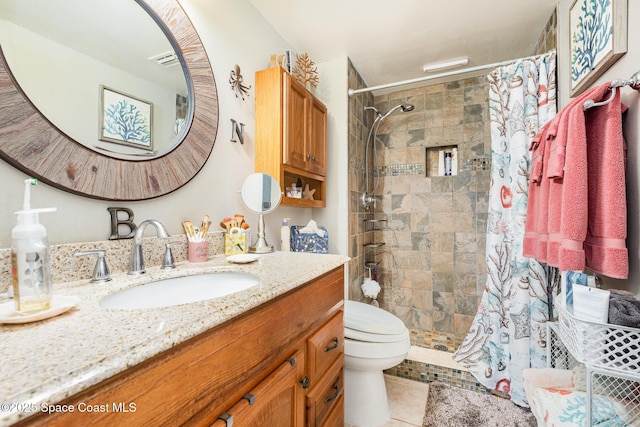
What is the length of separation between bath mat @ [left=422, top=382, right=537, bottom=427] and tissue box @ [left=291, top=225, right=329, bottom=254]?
44.6 inches

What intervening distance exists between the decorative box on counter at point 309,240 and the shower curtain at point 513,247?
1090 mm

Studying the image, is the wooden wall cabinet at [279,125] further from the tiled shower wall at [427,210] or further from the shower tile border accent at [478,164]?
the shower tile border accent at [478,164]

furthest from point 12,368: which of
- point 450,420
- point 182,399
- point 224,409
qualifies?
point 450,420

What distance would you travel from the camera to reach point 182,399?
0.48 meters

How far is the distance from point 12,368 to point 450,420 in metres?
1.90

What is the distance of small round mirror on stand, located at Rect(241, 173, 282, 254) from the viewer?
1483 millimetres

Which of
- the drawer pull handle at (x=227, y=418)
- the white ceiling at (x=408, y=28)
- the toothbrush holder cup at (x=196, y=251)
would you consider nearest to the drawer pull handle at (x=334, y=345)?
the drawer pull handle at (x=227, y=418)

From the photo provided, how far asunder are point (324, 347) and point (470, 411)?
125 cm

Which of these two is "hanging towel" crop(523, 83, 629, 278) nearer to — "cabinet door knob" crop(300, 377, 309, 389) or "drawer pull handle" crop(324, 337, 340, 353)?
"drawer pull handle" crop(324, 337, 340, 353)

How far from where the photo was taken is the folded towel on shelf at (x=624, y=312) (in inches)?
33.2

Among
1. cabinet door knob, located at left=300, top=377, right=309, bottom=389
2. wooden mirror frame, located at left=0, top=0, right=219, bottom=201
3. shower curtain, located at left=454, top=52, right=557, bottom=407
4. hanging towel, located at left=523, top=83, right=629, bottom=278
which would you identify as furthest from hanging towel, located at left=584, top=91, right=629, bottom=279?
wooden mirror frame, located at left=0, top=0, right=219, bottom=201

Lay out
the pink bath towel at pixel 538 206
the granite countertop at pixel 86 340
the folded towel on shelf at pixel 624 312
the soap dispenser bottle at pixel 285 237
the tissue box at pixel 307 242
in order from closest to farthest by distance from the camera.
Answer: the granite countertop at pixel 86 340 < the folded towel on shelf at pixel 624 312 < the pink bath towel at pixel 538 206 < the soap dispenser bottle at pixel 285 237 < the tissue box at pixel 307 242

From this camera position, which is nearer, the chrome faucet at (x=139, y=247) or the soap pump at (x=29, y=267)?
the soap pump at (x=29, y=267)

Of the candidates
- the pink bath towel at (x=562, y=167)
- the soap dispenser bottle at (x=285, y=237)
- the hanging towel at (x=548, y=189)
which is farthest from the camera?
the soap dispenser bottle at (x=285, y=237)
